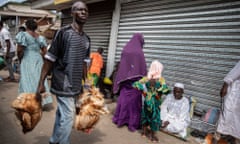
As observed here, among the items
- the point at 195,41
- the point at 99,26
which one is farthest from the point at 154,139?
the point at 99,26

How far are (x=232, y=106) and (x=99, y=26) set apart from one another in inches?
209

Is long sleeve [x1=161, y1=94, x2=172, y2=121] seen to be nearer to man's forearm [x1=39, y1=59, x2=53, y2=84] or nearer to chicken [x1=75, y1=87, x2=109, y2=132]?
chicken [x1=75, y1=87, x2=109, y2=132]

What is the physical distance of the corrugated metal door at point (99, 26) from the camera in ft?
23.5

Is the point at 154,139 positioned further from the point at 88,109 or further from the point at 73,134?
the point at 88,109

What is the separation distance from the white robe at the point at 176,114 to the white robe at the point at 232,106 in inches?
28.0

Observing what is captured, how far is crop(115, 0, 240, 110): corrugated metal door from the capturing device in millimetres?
3971

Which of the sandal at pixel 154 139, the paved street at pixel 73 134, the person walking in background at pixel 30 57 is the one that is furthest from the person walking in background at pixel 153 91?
the person walking in background at pixel 30 57

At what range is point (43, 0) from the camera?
9.70 meters

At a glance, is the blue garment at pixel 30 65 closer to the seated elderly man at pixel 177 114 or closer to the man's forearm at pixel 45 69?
the man's forearm at pixel 45 69

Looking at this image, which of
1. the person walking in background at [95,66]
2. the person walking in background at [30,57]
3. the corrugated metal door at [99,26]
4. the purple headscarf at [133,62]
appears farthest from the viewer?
the corrugated metal door at [99,26]

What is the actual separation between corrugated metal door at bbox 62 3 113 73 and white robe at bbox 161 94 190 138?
3.47 metres

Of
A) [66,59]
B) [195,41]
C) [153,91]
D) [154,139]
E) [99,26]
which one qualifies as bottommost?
[154,139]

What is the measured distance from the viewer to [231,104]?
131 inches

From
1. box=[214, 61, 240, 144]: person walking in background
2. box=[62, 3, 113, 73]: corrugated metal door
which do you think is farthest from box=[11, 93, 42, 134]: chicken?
box=[62, 3, 113, 73]: corrugated metal door
